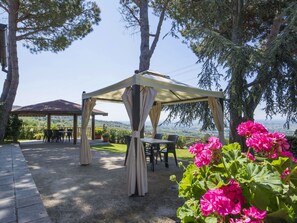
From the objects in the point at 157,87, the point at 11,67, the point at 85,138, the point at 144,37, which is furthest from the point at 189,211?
the point at 11,67

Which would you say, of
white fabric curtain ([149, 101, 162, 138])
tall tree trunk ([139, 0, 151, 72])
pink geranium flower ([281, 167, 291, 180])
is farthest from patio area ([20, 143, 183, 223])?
tall tree trunk ([139, 0, 151, 72])

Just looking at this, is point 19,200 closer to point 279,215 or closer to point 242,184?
point 242,184

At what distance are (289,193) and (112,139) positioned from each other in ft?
50.1

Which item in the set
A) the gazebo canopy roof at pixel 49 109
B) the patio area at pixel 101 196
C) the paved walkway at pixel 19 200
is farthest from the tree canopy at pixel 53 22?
the paved walkway at pixel 19 200

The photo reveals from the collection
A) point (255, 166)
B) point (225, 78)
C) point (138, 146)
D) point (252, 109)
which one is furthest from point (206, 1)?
point (255, 166)

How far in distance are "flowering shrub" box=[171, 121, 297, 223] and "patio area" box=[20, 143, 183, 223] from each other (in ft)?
5.34

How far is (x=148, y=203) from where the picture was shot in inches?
144

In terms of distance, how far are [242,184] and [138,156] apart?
2920 millimetres

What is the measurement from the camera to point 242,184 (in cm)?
142

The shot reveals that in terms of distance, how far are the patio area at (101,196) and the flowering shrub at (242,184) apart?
163cm

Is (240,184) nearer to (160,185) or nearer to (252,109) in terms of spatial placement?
(160,185)

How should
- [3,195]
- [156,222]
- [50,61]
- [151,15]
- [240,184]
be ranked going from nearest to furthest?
[240,184]
[156,222]
[3,195]
[151,15]
[50,61]

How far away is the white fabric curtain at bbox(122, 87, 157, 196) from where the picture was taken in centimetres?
407

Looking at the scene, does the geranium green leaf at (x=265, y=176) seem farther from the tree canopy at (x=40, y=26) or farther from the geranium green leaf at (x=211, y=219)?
the tree canopy at (x=40, y=26)
